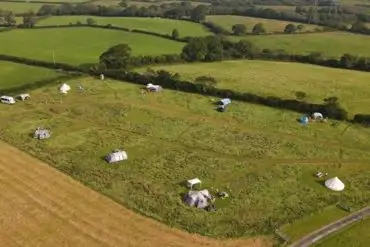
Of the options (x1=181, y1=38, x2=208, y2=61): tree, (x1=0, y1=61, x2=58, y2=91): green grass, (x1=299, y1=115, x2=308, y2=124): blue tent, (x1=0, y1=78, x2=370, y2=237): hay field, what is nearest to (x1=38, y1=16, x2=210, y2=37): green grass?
(x1=181, y1=38, x2=208, y2=61): tree

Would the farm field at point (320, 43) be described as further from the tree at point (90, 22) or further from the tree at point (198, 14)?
the tree at point (90, 22)

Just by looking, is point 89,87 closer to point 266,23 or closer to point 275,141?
point 275,141

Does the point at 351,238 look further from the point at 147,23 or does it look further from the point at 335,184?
the point at 147,23

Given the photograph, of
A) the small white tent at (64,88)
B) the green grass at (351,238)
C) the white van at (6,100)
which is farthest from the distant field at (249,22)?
the green grass at (351,238)

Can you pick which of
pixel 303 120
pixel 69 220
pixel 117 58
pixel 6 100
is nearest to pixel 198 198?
pixel 69 220

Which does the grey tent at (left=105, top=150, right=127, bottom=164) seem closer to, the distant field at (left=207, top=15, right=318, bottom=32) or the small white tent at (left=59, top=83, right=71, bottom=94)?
the small white tent at (left=59, top=83, right=71, bottom=94)

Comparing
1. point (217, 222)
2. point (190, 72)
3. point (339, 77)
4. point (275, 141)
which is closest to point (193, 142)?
point (275, 141)
